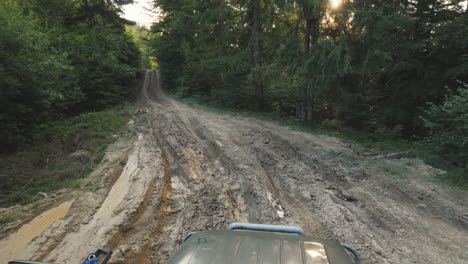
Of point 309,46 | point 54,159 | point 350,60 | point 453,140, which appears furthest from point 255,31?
point 54,159

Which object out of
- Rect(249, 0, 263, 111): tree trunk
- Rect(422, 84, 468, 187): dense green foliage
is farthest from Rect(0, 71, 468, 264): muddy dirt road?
Rect(249, 0, 263, 111): tree trunk

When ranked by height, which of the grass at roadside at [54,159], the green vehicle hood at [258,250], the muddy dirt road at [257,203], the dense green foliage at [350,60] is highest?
the dense green foliage at [350,60]

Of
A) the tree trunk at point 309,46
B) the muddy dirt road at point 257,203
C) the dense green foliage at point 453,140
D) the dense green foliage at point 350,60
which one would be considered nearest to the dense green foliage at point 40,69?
the muddy dirt road at point 257,203

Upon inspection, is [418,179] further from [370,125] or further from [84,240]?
[84,240]

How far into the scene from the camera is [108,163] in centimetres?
629

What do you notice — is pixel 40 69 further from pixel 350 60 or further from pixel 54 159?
pixel 350 60

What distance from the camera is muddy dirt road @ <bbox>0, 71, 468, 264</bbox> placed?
3.43 m

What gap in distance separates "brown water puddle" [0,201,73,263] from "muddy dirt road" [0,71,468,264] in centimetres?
3

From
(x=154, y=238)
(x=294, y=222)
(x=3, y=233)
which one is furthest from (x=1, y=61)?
(x=294, y=222)

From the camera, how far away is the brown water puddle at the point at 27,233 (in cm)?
330

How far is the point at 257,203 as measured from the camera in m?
4.51

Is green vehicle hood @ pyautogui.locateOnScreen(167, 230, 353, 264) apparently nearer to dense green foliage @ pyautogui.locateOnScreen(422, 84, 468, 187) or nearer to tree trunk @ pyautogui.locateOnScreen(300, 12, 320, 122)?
dense green foliage @ pyautogui.locateOnScreen(422, 84, 468, 187)

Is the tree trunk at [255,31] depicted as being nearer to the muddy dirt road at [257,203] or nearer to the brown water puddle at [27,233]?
the muddy dirt road at [257,203]

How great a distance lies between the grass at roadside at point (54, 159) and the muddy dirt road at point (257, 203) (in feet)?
2.39
